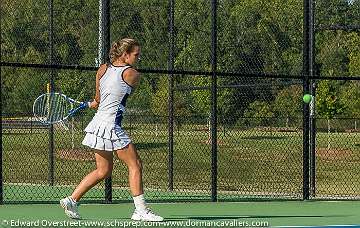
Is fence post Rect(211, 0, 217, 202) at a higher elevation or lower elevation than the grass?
higher

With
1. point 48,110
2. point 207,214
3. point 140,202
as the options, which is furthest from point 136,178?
point 48,110

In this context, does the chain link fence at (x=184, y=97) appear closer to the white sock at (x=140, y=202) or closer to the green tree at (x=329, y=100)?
the white sock at (x=140, y=202)

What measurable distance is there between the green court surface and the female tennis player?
7.9 inches

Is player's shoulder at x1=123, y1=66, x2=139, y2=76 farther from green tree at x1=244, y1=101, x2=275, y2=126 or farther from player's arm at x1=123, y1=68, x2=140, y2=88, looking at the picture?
green tree at x1=244, y1=101, x2=275, y2=126

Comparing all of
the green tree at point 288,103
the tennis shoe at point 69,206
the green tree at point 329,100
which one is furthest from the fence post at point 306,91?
the green tree at point 329,100

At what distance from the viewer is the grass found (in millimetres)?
17203

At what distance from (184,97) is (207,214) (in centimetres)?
1123

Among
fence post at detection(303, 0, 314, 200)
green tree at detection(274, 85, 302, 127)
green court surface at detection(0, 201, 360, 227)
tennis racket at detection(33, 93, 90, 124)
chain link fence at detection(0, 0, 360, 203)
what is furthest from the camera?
green tree at detection(274, 85, 302, 127)

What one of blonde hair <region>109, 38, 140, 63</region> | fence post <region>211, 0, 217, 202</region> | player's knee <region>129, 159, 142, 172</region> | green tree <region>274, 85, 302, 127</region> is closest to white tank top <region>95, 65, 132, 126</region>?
blonde hair <region>109, 38, 140, 63</region>

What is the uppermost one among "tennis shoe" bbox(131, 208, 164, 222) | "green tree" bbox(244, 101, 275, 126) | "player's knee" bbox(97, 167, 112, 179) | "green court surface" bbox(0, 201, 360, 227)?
"player's knee" bbox(97, 167, 112, 179)

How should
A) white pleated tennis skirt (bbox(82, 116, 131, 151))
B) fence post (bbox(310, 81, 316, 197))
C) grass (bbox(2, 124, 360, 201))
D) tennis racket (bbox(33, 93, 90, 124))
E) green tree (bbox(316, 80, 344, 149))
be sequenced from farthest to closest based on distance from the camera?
green tree (bbox(316, 80, 344, 149))
grass (bbox(2, 124, 360, 201))
fence post (bbox(310, 81, 316, 197))
tennis racket (bbox(33, 93, 90, 124))
white pleated tennis skirt (bbox(82, 116, 131, 151))

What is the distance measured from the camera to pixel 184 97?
848 inches

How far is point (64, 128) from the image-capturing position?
55.5ft

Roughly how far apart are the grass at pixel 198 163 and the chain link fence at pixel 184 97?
4 cm
